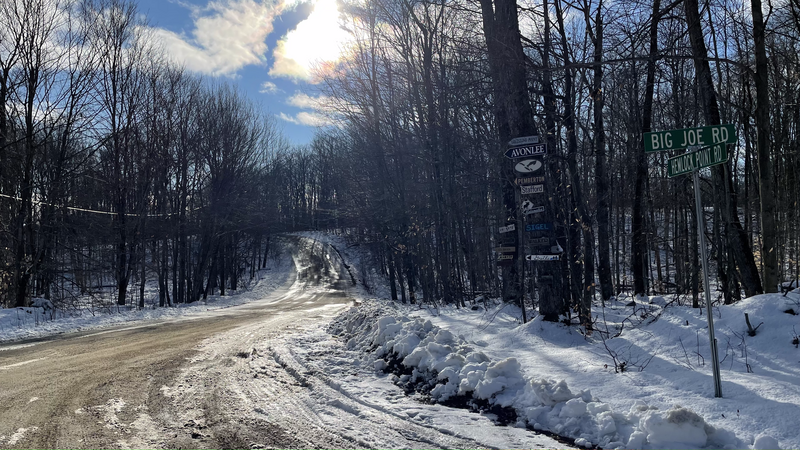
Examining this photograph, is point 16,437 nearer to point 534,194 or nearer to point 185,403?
point 185,403

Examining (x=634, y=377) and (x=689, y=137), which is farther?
(x=634, y=377)

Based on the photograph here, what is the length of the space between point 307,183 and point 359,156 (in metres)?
56.4

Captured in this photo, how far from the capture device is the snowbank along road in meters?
4.04

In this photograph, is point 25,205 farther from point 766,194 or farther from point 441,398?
point 766,194

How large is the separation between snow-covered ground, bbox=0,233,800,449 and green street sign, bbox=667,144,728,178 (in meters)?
2.07

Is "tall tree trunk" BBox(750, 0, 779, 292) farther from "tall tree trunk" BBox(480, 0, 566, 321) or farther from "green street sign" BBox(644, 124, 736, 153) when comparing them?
"green street sign" BBox(644, 124, 736, 153)

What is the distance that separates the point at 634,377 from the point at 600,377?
0.33m

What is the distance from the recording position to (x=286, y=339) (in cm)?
1008

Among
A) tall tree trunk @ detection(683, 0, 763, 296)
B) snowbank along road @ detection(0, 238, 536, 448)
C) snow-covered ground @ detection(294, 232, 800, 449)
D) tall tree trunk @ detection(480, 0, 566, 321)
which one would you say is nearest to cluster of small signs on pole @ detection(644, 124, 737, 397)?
snow-covered ground @ detection(294, 232, 800, 449)

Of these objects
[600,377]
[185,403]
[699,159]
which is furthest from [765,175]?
[185,403]

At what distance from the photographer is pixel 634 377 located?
192 inches

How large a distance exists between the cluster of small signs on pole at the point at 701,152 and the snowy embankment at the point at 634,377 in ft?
1.47

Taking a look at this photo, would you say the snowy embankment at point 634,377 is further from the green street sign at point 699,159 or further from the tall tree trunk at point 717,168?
the tall tree trunk at point 717,168

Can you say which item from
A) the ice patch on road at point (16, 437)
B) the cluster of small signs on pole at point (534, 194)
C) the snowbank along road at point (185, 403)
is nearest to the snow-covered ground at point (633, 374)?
the snowbank along road at point (185, 403)
